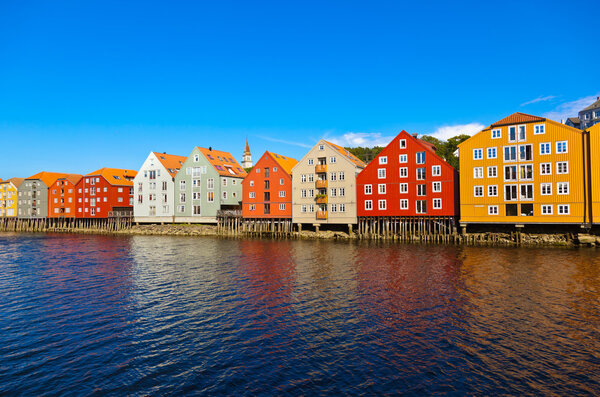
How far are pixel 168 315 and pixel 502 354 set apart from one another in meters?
16.5

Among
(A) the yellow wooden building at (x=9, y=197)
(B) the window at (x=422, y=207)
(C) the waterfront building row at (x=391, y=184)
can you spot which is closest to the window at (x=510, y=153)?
(C) the waterfront building row at (x=391, y=184)

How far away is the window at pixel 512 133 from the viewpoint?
167ft

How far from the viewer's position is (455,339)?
16.6m

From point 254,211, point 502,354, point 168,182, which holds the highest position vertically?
point 168,182

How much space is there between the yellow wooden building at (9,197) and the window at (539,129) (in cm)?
13304

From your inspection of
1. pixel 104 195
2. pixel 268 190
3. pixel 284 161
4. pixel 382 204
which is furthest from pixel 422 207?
pixel 104 195

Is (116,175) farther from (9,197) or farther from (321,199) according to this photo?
(321,199)

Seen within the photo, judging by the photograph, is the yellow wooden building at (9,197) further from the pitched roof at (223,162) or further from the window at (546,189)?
the window at (546,189)

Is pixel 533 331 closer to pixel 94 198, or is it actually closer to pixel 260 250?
pixel 260 250

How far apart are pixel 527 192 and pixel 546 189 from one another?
222 centimetres

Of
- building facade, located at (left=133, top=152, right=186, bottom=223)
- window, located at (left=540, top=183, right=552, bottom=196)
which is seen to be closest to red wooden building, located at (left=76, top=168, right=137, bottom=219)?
building facade, located at (left=133, top=152, right=186, bottom=223)

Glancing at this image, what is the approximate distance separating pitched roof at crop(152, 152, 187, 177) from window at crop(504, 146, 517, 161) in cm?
6743

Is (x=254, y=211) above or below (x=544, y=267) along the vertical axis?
above

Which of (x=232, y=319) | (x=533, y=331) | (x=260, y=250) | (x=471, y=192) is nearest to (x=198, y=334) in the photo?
(x=232, y=319)
